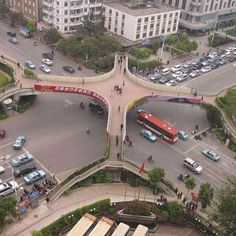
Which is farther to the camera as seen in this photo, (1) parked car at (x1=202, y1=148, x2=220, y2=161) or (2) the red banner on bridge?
(2) the red banner on bridge

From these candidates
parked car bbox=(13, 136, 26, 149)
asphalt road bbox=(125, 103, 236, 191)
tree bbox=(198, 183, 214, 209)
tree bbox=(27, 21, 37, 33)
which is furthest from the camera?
tree bbox=(27, 21, 37, 33)

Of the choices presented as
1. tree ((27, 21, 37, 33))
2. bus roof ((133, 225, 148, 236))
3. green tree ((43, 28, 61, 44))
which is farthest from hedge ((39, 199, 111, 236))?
tree ((27, 21, 37, 33))

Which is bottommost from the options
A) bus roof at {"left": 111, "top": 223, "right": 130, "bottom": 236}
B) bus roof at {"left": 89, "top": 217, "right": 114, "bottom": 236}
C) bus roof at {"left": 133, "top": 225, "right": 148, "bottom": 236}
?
bus roof at {"left": 133, "top": 225, "right": 148, "bottom": 236}

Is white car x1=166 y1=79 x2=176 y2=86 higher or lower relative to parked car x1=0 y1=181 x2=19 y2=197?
lower

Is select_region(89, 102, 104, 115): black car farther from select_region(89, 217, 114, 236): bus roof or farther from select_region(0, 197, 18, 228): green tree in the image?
select_region(0, 197, 18, 228): green tree

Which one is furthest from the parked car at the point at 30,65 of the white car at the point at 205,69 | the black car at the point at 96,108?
the white car at the point at 205,69

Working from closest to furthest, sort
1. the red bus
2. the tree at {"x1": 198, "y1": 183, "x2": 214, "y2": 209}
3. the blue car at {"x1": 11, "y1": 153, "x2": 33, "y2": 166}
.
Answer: the tree at {"x1": 198, "y1": 183, "x2": 214, "y2": 209} < the blue car at {"x1": 11, "y1": 153, "x2": 33, "y2": 166} < the red bus
